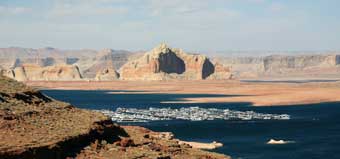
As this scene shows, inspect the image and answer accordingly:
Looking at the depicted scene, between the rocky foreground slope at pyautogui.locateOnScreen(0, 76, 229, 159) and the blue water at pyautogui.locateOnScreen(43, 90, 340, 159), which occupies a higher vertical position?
the rocky foreground slope at pyautogui.locateOnScreen(0, 76, 229, 159)

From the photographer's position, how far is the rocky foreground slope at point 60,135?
30906mm

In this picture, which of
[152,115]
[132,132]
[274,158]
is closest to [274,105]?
[152,115]

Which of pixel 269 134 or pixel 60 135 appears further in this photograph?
pixel 269 134

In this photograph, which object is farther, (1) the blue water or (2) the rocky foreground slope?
(1) the blue water

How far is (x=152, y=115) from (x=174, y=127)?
29.4 m

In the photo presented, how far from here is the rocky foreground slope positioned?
30.9 m

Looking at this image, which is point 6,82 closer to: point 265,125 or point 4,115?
point 4,115

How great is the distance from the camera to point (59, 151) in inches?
1250

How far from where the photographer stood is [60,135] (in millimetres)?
32750

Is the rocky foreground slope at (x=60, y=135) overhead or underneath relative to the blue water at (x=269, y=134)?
overhead

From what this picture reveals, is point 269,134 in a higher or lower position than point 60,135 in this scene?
lower

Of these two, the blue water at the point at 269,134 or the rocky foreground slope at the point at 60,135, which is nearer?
the rocky foreground slope at the point at 60,135

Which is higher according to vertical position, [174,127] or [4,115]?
[4,115]

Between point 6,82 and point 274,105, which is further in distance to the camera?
point 274,105
